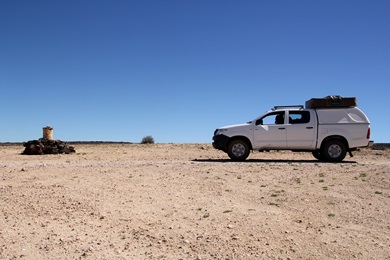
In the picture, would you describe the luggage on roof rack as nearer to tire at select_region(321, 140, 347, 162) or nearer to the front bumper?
tire at select_region(321, 140, 347, 162)

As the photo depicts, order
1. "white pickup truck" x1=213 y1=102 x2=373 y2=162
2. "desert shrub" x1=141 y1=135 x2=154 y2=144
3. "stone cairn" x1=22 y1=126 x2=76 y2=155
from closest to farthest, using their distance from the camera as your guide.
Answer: "white pickup truck" x1=213 y1=102 x2=373 y2=162 → "stone cairn" x1=22 y1=126 x2=76 y2=155 → "desert shrub" x1=141 y1=135 x2=154 y2=144

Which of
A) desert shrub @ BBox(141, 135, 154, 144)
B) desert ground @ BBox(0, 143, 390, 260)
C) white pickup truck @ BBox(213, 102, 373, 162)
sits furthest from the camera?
desert shrub @ BBox(141, 135, 154, 144)

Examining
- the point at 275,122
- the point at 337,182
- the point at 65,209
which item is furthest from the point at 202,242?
the point at 275,122

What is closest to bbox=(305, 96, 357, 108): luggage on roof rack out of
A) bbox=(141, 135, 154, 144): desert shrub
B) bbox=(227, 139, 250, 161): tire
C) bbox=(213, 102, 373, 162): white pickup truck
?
bbox=(213, 102, 373, 162): white pickup truck

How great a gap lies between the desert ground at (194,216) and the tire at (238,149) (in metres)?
4.03

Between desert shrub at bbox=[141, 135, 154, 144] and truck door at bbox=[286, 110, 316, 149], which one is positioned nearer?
truck door at bbox=[286, 110, 316, 149]

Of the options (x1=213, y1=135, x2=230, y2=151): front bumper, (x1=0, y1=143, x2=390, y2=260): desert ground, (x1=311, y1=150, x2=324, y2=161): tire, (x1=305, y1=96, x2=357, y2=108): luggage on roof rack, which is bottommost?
(x1=0, y1=143, x2=390, y2=260): desert ground

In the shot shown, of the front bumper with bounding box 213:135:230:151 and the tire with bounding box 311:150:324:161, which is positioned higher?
the front bumper with bounding box 213:135:230:151

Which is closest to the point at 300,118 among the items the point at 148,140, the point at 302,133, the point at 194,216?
the point at 302,133

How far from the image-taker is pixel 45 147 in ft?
62.5

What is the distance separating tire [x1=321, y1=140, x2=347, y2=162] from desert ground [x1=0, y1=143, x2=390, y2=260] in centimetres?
389

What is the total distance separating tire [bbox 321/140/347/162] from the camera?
14039mm

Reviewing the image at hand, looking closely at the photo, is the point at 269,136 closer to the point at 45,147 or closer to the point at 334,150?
the point at 334,150

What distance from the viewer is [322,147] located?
14188 mm
